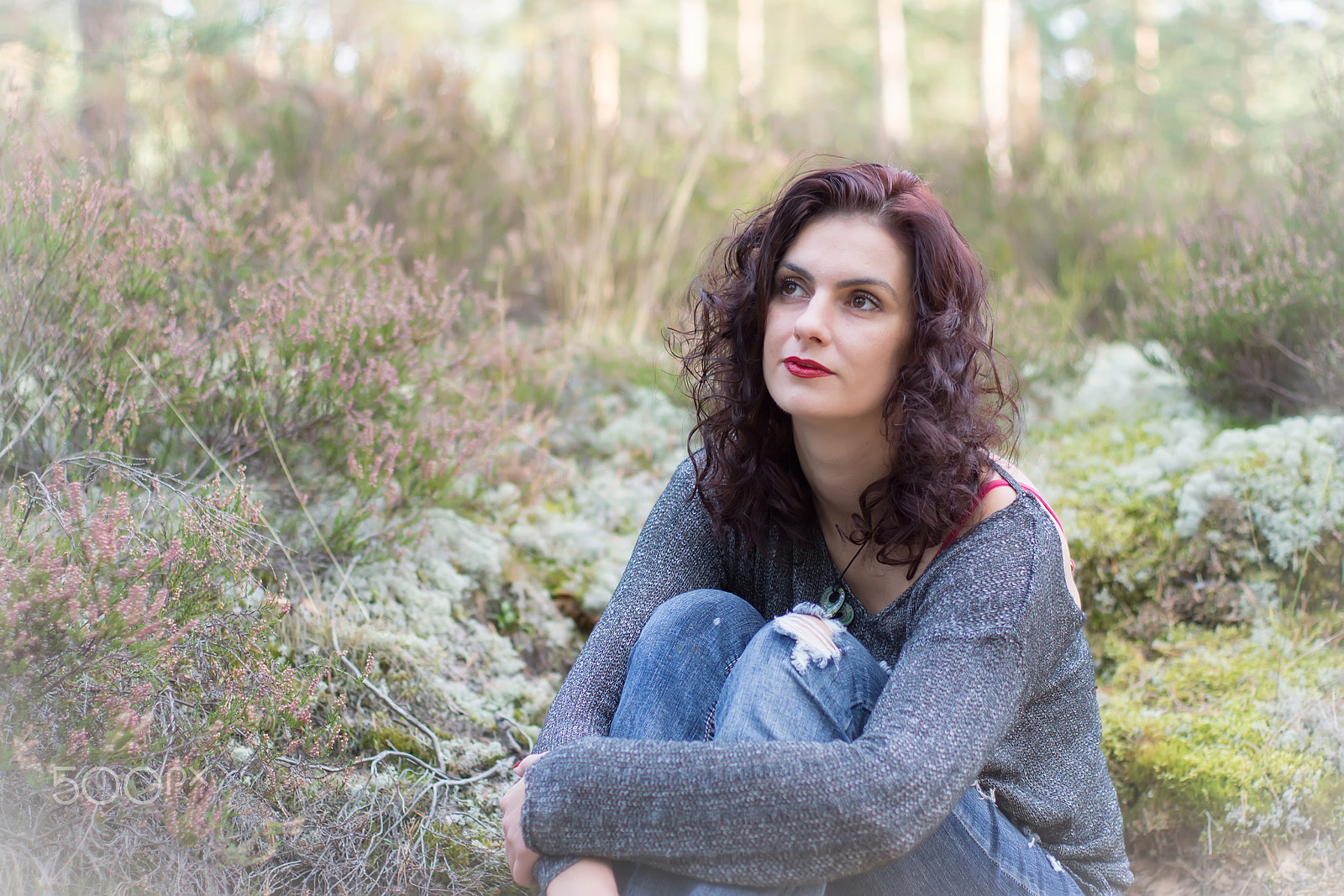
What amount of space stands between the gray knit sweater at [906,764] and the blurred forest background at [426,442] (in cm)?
59

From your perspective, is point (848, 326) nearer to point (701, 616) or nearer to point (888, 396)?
point (888, 396)

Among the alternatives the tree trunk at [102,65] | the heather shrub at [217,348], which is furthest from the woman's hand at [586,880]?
the tree trunk at [102,65]

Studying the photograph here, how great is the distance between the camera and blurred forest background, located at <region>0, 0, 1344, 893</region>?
162 cm

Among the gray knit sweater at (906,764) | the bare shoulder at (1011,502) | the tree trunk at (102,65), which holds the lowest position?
the gray knit sweater at (906,764)

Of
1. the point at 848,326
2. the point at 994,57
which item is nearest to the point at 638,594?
the point at 848,326

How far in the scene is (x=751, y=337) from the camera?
1.83 m

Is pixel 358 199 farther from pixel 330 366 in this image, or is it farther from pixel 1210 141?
pixel 1210 141

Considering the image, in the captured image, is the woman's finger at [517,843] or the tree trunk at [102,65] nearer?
the woman's finger at [517,843]

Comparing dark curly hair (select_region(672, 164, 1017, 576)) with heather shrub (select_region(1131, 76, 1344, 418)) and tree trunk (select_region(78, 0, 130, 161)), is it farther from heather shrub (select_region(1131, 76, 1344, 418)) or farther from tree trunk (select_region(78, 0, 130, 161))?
tree trunk (select_region(78, 0, 130, 161))

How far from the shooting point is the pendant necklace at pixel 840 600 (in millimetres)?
1740

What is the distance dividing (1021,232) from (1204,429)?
2270mm

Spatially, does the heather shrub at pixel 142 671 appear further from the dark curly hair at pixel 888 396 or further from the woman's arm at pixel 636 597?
the dark curly hair at pixel 888 396

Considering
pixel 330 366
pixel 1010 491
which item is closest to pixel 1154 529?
pixel 1010 491

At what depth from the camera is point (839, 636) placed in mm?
1545
